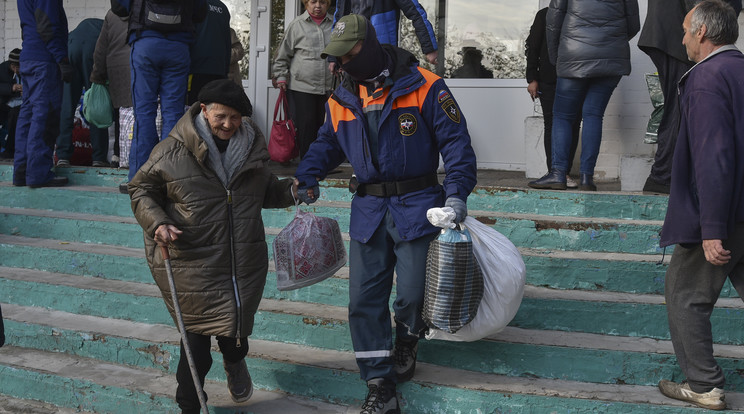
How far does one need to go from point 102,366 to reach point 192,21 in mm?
2842

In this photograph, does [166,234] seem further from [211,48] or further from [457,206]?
[211,48]

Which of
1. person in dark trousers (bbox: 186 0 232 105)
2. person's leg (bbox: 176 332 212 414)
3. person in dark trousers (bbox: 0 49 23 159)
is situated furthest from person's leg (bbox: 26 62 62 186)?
person's leg (bbox: 176 332 212 414)

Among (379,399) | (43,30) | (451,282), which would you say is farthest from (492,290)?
(43,30)

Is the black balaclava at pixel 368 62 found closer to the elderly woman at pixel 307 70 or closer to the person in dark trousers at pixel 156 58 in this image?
the person in dark trousers at pixel 156 58

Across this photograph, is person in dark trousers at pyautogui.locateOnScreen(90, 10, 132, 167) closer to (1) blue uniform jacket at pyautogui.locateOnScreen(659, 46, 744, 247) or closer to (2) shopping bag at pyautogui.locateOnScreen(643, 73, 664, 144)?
(2) shopping bag at pyautogui.locateOnScreen(643, 73, 664, 144)

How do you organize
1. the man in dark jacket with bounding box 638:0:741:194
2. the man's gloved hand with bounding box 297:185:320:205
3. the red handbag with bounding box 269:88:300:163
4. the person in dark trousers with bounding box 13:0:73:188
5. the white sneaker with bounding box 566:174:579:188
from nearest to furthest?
the man's gloved hand with bounding box 297:185:320:205
the man in dark jacket with bounding box 638:0:741:194
the white sneaker with bounding box 566:174:579:188
the person in dark trousers with bounding box 13:0:73:188
the red handbag with bounding box 269:88:300:163

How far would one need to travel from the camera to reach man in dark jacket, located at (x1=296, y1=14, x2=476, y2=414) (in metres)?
3.66

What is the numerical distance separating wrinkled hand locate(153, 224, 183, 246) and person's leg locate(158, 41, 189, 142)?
277cm

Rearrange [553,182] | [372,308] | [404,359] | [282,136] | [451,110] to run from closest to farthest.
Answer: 1. [451,110]
2. [372,308]
3. [404,359]
4. [553,182]
5. [282,136]

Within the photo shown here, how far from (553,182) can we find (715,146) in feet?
8.13

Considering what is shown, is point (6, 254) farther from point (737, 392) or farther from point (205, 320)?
point (737, 392)

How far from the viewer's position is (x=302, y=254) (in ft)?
12.7

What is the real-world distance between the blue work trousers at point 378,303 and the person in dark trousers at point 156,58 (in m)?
2.87

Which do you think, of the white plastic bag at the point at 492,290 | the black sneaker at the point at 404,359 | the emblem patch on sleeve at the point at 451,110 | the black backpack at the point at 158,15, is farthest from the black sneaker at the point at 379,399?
the black backpack at the point at 158,15
